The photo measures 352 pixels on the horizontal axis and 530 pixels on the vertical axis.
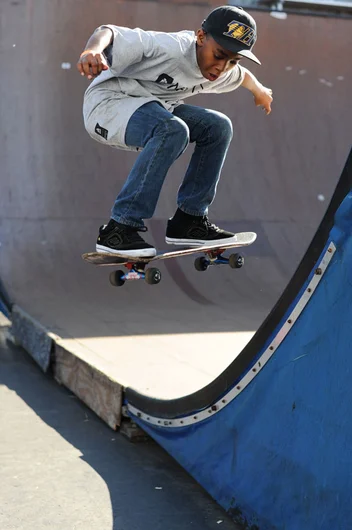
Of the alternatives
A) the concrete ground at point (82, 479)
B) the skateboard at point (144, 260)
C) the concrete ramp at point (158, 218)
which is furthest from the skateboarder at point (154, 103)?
the concrete ground at point (82, 479)

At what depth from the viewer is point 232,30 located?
12.6ft

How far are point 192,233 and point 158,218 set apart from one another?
4080 mm

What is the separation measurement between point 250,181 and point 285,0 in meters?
3.34

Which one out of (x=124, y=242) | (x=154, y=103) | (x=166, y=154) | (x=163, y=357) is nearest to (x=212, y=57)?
(x=154, y=103)

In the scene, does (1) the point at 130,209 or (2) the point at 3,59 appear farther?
(2) the point at 3,59

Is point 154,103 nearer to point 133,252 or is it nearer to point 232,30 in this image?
point 232,30

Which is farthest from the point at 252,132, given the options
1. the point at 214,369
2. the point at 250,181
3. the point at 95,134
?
the point at 95,134

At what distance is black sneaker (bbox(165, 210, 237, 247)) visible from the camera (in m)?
4.53

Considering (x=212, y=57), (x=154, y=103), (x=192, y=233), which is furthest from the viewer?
(x=192, y=233)

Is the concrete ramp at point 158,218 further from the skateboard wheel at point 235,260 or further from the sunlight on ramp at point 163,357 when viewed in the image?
the skateboard wheel at point 235,260

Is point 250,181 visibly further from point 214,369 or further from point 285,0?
point 214,369

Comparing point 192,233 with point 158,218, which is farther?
point 158,218

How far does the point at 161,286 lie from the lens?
789 cm

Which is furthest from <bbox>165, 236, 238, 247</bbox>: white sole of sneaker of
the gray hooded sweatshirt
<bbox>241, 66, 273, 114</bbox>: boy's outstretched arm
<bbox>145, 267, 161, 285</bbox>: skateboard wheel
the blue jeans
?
<bbox>241, 66, 273, 114</bbox>: boy's outstretched arm
